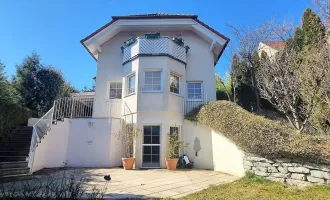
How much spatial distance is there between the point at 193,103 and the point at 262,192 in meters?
8.30

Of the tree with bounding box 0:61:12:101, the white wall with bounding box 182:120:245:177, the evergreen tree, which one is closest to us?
the white wall with bounding box 182:120:245:177

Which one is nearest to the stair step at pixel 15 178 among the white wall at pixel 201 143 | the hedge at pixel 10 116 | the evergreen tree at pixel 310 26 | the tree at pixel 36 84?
the hedge at pixel 10 116

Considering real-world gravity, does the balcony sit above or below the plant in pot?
above

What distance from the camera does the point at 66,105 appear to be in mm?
13367

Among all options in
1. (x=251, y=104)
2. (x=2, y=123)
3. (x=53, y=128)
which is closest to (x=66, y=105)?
(x=53, y=128)

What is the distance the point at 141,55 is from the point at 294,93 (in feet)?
28.2

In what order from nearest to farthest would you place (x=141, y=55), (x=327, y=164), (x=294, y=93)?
(x=327, y=164) < (x=294, y=93) < (x=141, y=55)

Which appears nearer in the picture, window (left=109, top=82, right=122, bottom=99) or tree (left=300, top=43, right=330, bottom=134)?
tree (left=300, top=43, right=330, bottom=134)

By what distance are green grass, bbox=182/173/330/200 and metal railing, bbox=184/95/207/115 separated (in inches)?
267

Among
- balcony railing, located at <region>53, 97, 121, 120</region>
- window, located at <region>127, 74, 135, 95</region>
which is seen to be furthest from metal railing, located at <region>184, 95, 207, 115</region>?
balcony railing, located at <region>53, 97, 121, 120</region>

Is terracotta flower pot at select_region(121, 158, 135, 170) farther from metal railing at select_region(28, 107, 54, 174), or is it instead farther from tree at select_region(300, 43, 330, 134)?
tree at select_region(300, 43, 330, 134)

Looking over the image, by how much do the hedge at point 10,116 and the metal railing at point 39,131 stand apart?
2646 millimetres

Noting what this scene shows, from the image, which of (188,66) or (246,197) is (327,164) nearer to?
(246,197)

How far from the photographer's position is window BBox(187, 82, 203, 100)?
14.9 m
